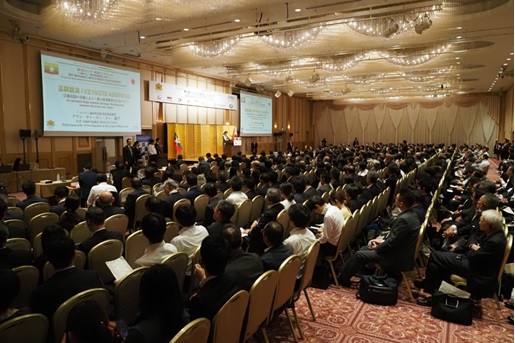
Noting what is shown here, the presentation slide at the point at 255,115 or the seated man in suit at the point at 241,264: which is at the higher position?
the presentation slide at the point at 255,115

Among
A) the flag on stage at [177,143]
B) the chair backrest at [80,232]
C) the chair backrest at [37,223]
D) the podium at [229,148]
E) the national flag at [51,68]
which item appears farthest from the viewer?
the podium at [229,148]

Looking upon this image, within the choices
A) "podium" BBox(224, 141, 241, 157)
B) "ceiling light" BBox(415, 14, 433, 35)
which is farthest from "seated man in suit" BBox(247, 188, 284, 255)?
"podium" BBox(224, 141, 241, 157)

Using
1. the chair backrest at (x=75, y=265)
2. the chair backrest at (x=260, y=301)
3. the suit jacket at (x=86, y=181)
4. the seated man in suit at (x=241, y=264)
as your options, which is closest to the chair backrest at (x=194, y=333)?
the chair backrest at (x=260, y=301)

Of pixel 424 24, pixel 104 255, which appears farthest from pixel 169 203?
pixel 424 24

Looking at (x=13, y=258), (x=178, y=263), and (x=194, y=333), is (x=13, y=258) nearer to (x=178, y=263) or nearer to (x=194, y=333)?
(x=178, y=263)

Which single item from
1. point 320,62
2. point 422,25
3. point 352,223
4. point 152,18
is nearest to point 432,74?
point 320,62

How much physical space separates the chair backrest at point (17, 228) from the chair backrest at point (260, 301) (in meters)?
2.97

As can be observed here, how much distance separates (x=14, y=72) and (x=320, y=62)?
10.00 metres

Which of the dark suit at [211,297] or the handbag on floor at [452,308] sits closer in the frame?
the dark suit at [211,297]

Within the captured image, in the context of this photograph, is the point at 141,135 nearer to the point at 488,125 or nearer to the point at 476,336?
the point at 476,336

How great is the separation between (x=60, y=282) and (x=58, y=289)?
0.17ft

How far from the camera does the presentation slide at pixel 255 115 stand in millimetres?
22531

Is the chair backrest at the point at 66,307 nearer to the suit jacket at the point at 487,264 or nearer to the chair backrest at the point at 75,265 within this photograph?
the chair backrest at the point at 75,265

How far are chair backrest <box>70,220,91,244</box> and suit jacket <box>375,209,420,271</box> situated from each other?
325cm
